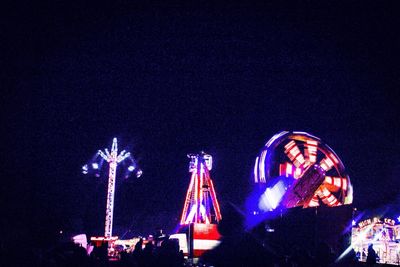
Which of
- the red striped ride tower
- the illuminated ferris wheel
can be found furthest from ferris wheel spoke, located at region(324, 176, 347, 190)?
the red striped ride tower

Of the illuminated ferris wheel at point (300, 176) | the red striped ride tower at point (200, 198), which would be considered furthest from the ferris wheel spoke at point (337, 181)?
the red striped ride tower at point (200, 198)

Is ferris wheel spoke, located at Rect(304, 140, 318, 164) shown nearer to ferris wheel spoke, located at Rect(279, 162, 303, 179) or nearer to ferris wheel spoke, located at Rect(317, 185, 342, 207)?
→ ferris wheel spoke, located at Rect(279, 162, 303, 179)

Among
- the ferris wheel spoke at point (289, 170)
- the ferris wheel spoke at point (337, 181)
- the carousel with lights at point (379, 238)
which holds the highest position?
the ferris wheel spoke at point (289, 170)

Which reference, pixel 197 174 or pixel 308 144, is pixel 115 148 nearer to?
pixel 197 174

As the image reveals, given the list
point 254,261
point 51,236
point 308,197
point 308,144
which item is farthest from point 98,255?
point 308,144

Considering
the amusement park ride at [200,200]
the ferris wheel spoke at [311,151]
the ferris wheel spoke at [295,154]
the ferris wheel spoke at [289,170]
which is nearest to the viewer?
the ferris wheel spoke at [289,170]

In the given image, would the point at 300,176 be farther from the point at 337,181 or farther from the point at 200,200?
the point at 200,200

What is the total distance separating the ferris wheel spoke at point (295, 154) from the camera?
29.0m

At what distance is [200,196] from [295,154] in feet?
28.8

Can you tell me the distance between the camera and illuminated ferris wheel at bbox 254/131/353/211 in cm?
2733

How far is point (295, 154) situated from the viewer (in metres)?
29.3

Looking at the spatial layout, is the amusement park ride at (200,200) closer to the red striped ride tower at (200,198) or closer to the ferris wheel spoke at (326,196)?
the red striped ride tower at (200,198)

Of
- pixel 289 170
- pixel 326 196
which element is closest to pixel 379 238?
pixel 326 196

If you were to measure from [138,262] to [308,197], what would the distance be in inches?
823
